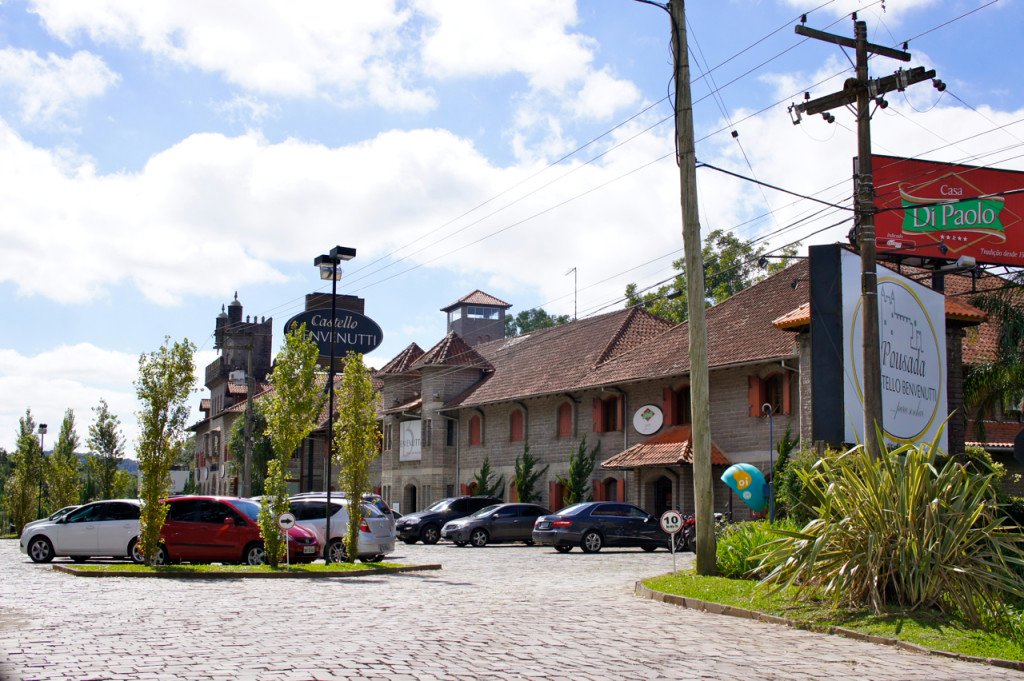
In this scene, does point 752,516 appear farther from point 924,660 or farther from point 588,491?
point 924,660

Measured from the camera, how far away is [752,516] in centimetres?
3256

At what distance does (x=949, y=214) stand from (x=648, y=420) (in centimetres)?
1263

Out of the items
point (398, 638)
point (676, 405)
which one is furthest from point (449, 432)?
point (398, 638)

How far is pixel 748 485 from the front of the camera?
1004 inches

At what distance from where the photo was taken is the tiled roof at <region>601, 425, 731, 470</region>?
34.5 metres

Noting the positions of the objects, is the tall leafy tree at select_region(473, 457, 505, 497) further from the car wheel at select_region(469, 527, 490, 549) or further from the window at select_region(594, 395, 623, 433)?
the car wheel at select_region(469, 527, 490, 549)

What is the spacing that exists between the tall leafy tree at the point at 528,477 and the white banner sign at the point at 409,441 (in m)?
8.68

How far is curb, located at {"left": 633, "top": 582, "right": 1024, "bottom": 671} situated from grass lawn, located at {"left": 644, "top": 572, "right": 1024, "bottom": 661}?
0.29 ft

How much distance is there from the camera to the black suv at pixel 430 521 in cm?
3844

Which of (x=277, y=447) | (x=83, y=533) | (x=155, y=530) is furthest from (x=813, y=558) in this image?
(x=83, y=533)

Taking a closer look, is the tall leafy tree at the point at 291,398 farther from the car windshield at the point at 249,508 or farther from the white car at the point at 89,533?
the white car at the point at 89,533

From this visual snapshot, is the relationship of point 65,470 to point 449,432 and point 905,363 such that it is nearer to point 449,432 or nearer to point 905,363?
point 449,432

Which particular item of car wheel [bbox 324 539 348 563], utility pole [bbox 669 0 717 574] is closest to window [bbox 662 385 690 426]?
car wheel [bbox 324 539 348 563]

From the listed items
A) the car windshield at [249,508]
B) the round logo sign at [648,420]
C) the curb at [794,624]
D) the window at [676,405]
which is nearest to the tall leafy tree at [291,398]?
the car windshield at [249,508]
